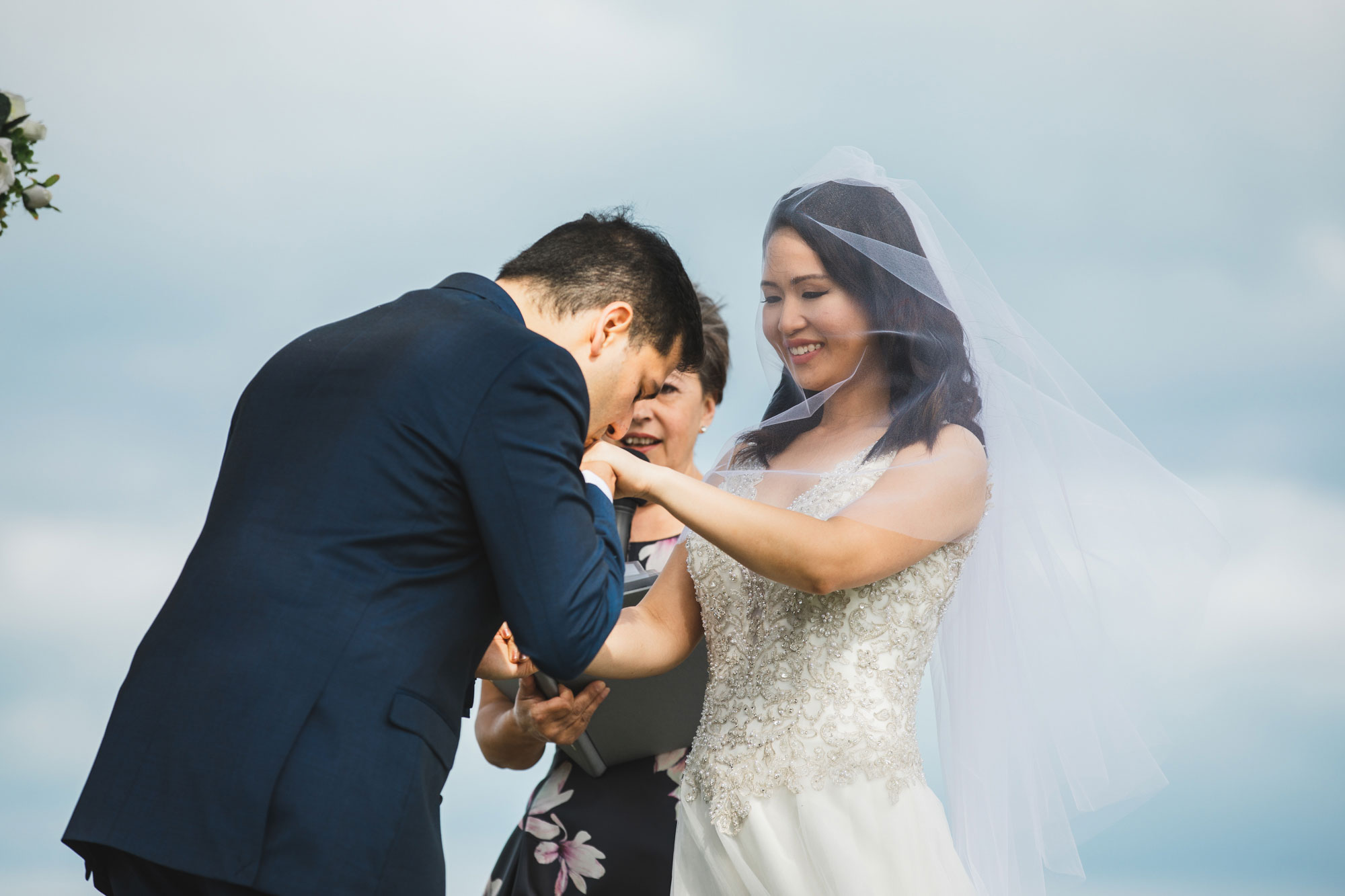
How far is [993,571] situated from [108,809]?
1556 mm

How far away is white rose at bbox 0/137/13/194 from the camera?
191 centimetres

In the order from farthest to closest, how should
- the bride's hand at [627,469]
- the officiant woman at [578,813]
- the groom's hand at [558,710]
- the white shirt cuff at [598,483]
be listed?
the officiant woman at [578,813], the groom's hand at [558,710], the bride's hand at [627,469], the white shirt cuff at [598,483]

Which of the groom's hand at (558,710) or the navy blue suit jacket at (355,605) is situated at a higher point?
the navy blue suit jacket at (355,605)

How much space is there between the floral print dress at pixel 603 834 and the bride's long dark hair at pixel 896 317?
35.7 inches

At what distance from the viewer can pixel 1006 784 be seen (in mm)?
2268

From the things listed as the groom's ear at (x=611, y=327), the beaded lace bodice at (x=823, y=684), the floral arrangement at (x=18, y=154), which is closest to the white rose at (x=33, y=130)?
the floral arrangement at (x=18, y=154)

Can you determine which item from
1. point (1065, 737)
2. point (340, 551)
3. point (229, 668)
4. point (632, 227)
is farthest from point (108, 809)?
point (1065, 737)

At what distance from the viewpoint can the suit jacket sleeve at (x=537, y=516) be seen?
147 cm

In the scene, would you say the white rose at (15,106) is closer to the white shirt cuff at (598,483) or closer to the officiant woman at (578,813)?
the white shirt cuff at (598,483)

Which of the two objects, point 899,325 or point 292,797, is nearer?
point 292,797

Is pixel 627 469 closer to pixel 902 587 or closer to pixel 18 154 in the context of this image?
pixel 902 587

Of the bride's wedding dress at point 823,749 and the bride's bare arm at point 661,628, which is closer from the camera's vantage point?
the bride's wedding dress at point 823,749

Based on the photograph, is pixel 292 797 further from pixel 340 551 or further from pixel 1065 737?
pixel 1065 737

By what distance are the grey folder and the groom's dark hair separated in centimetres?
73
